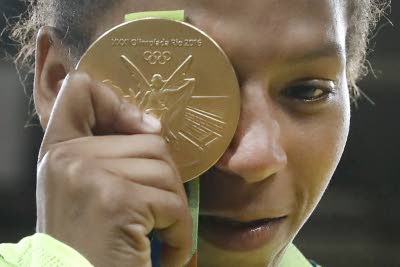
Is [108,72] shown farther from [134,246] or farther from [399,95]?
[399,95]

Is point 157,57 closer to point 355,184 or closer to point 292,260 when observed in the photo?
point 292,260

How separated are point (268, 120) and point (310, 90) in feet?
0.28

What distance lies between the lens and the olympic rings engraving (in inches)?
32.7

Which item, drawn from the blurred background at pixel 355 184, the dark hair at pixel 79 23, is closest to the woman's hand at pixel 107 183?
the dark hair at pixel 79 23

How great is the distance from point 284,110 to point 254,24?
9 centimetres

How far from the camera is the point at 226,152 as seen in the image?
844 mm

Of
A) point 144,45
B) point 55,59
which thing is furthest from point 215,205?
point 55,59

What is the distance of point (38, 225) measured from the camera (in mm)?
849

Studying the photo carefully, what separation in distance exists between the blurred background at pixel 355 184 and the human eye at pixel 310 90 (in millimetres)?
1295

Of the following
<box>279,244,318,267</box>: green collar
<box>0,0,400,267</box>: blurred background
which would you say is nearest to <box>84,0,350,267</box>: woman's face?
<box>279,244,318,267</box>: green collar

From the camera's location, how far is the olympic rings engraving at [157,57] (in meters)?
0.83

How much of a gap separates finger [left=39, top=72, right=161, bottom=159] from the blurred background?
4.62 ft

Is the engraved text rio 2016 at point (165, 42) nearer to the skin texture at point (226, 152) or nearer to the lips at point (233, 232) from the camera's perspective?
the skin texture at point (226, 152)

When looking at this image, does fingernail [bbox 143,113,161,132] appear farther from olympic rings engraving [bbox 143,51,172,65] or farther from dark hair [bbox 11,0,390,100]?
dark hair [bbox 11,0,390,100]
